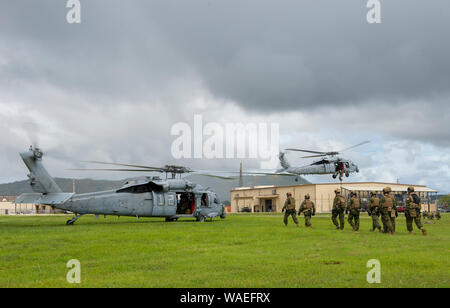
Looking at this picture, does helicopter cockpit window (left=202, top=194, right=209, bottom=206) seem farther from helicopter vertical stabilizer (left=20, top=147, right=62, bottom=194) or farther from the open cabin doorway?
helicopter vertical stabilizer (left=20, top=147, right=62, bottom=194)

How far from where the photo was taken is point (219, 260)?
1149 centimetres

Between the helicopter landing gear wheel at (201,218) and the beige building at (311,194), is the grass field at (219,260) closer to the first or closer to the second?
the helicopter landing gear wheel at (201,218)

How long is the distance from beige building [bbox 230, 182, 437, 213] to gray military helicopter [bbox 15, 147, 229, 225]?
42.4m

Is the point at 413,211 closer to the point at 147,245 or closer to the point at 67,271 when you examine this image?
the point at 147,245

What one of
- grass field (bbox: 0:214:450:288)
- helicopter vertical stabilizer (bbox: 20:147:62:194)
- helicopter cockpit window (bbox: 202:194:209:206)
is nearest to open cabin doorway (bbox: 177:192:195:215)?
helicopter cockpit window (bbox: 202:194:209:206)

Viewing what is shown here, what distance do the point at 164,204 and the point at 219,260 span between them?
667 inches

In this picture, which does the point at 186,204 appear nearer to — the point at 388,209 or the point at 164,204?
the point at 164,204

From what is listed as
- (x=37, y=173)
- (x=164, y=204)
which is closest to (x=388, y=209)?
(x=164, y=204)

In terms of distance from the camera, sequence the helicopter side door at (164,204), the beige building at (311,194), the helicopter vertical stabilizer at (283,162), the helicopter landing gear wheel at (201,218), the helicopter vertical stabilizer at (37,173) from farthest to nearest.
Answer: the beige building at (311,194) → the helicopter vertical stabilizer at (283,162) → the helicopter landing gear wheel at (201,218) → the helicopter side door at (164,204) → the helicopter vertical stabilizer at (37,173)

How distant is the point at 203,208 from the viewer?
29.8m

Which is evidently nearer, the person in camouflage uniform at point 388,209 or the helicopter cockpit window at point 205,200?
the person in camouflage uniform at point 388,209

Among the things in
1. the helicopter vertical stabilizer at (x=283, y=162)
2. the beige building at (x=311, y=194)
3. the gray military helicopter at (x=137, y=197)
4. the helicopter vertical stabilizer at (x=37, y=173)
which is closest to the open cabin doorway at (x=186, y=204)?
the gray military helicopter at (x=137, y=197)

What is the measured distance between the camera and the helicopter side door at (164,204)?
1085 inches
